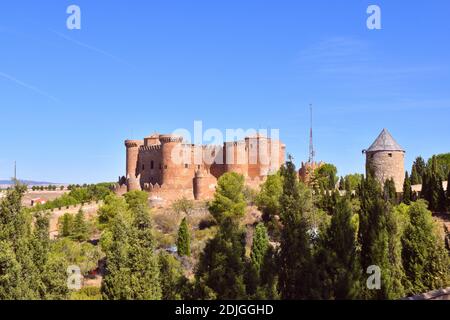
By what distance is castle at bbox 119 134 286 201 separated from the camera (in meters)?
52.3

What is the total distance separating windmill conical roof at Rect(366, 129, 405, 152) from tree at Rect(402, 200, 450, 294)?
2287 centimetres

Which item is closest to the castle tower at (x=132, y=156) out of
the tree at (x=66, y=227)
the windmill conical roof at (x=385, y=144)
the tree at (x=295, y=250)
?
the tree at (x=66, y=227)

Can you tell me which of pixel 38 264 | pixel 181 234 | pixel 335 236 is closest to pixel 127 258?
pixel 38 264

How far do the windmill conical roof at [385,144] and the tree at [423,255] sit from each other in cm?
2287

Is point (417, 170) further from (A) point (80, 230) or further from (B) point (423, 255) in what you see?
(B) point (423, 255)

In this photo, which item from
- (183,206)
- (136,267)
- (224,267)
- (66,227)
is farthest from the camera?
(183,206)

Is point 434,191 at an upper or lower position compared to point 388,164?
lower

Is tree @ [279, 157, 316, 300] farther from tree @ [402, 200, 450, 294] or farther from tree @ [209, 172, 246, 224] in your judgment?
tree @ [209, 172, 246, 224]

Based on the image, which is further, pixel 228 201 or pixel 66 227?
pixel 66 227

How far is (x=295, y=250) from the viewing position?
555 inches

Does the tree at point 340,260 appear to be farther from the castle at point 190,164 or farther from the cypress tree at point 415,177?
the cypress tree at point 415,177

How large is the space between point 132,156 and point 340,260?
45546mm

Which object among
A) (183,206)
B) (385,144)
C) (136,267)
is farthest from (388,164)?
(136,267)
